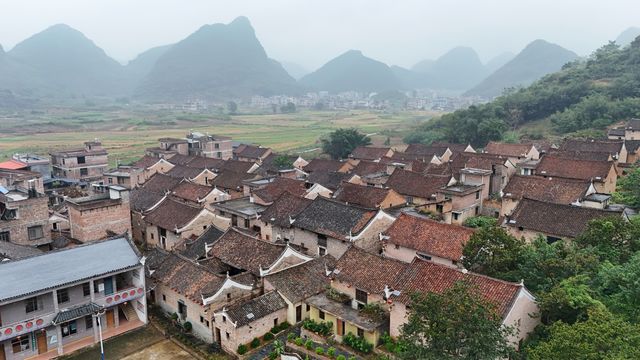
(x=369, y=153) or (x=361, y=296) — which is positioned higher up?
(x=369, y=153)

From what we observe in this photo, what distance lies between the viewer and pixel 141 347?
23.8m

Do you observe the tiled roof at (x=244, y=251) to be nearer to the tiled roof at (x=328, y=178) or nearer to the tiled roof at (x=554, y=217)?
the tiled roof at (x=554, y=217)

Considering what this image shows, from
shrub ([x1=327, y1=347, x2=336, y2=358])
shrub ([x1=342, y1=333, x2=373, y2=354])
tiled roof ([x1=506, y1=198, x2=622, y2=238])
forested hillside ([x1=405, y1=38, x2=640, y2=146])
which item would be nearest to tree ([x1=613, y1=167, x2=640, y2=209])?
tiled roof ([x1=506, y1=198, x2=622, y2=238])

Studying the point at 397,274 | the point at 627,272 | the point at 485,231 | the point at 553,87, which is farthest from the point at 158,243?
the point at 553,87

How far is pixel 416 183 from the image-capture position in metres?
42.2

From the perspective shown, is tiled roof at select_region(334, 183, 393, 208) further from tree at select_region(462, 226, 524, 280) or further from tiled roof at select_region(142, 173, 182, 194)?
tiled roof at select_region(142, 173, 182, 194)

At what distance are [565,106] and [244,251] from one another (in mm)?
79507

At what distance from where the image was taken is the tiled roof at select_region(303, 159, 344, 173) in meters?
56.1

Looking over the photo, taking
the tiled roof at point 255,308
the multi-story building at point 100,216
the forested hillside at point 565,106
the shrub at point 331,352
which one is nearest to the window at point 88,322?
the tiled roof at point 255,308

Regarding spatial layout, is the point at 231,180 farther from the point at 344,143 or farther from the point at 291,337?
Result: the point at 291,337

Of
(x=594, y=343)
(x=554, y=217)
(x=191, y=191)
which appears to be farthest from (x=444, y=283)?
(x=191, y=191)

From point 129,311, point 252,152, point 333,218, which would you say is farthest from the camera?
point 252,152

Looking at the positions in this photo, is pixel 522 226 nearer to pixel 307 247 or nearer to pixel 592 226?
pixel 592 226

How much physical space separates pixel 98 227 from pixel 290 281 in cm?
1544
